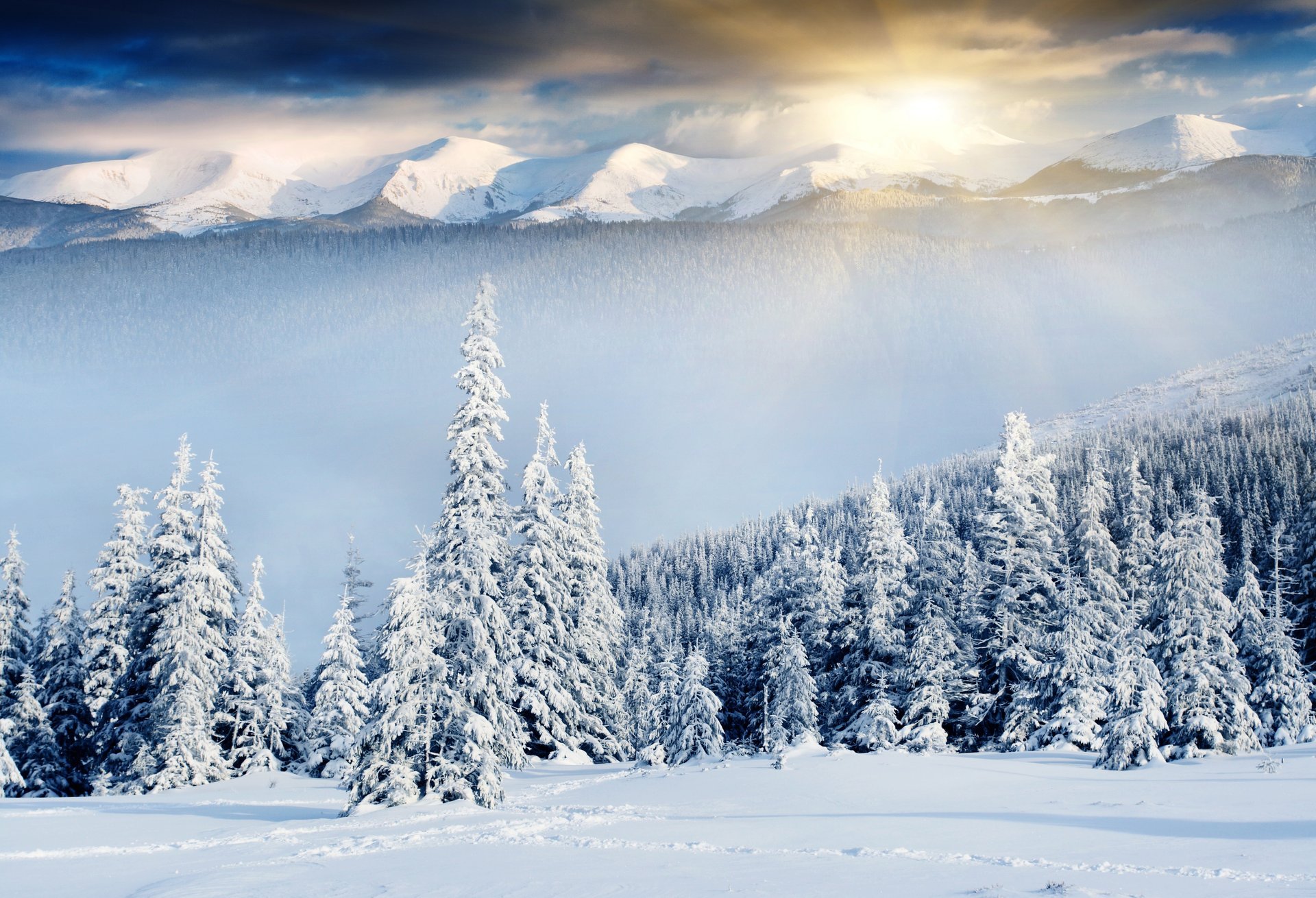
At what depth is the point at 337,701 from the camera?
40.5m

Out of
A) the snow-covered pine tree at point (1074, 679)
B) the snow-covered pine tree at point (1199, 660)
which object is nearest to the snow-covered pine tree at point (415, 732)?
the snow-covered pine tree at point (1199, 660)

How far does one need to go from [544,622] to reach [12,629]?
21.5 m

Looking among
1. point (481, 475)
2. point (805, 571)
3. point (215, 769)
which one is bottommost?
point (215, 769)

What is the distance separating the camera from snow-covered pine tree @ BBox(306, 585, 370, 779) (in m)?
39.5

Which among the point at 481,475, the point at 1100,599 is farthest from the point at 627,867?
the point at 1100,599

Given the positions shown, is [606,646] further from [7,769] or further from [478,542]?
[7,769]

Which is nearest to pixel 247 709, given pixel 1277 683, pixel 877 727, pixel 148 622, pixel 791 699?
pixel 148 622

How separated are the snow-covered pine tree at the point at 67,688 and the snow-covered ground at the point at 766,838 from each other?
17.2 metres

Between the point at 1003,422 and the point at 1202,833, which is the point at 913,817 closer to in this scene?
the point at 1202,833

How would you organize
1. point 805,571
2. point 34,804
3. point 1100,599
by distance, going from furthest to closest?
point 805,571, point 1100,599, point 34,804

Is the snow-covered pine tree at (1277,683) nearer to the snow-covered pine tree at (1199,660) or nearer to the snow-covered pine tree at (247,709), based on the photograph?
the snow-covered pine tree at (1199,660)

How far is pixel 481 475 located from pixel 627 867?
19940 mm

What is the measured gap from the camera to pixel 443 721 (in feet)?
71.1

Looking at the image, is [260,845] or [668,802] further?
[668,802]
